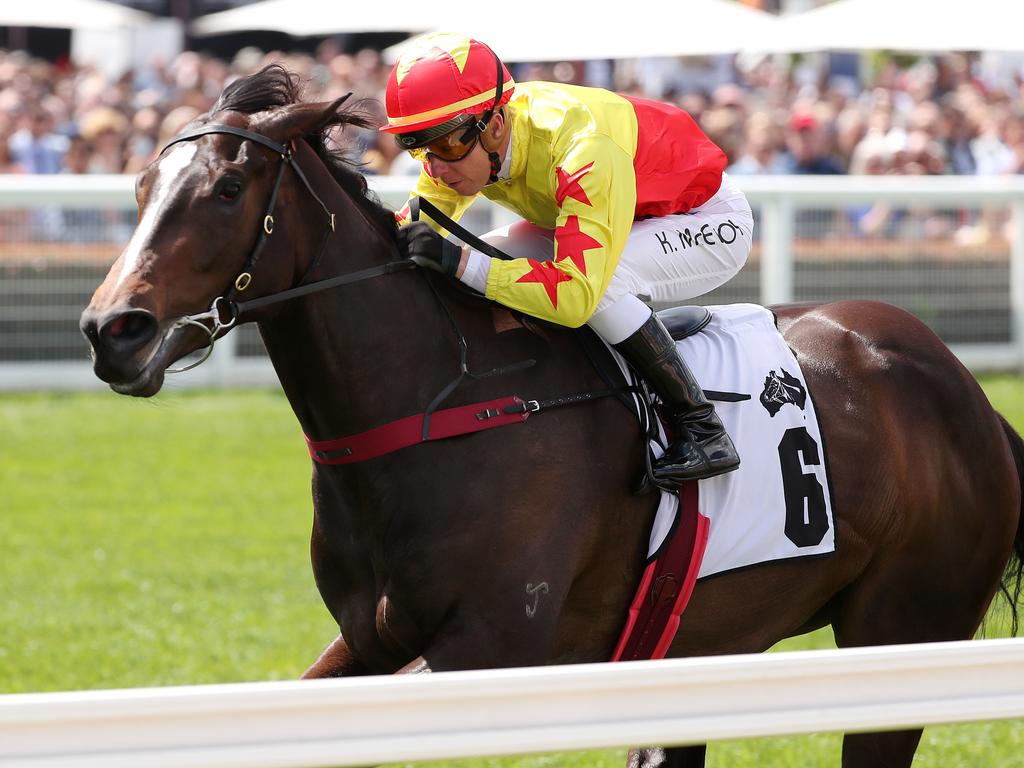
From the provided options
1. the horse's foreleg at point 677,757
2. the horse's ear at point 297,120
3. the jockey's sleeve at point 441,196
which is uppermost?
the horse's ear at point 297,120

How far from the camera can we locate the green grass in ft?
17.1

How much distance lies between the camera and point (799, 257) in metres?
11.2

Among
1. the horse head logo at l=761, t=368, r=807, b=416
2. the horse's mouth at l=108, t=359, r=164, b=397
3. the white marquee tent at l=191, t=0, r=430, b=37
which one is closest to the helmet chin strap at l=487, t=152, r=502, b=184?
the horse head logo at l=761, t=368, r=807, b=416

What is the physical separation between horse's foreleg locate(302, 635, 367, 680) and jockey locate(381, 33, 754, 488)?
2.70ft

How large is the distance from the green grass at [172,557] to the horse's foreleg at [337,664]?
71 centimetres

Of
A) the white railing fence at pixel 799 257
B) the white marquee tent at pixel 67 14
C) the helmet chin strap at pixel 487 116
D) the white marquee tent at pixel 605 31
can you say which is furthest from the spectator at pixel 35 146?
the helmet chin strap at pixel 487 116

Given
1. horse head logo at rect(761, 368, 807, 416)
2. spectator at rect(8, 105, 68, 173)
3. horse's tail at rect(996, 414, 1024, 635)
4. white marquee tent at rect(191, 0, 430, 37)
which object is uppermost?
horse head logo at rect(761, 368, 807, 416)

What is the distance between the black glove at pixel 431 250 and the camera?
10.7 feet

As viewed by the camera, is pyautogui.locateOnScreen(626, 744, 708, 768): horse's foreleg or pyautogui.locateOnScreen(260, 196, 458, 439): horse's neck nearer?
pyautogui.locateOnScreen(260, 196, 458, 439): horse's neck

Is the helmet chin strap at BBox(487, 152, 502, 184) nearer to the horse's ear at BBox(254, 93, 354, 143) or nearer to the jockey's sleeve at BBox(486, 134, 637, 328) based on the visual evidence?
the jockey's sleeve at BBox(486, 134, 637, 328)

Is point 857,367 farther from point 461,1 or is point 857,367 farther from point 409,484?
point 461,1

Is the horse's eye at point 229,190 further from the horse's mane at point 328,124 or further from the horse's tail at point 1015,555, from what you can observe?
the horse's tail at point 1015,555

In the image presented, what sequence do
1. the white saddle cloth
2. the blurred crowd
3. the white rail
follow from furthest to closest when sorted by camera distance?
the blurred crowd → the white saddle cloth → the white rail

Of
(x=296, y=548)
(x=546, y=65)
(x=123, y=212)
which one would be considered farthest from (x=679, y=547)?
(x=546, y=65)
